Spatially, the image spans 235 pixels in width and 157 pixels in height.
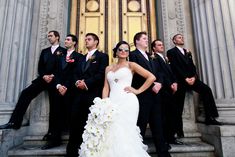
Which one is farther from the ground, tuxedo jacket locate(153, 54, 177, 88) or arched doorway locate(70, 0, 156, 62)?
arched doorway locate(70, 0, 156, 62)

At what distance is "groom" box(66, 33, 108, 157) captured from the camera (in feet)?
11.3

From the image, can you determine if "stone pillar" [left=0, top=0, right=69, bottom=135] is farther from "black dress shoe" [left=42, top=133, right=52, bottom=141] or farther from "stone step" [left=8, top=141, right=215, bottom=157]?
"stone step" [left=8, top=141, right=215, bottom=157]

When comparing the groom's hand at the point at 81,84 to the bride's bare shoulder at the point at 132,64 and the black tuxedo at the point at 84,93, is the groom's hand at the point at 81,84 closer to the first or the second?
the black tuxedo at the point at 84,93

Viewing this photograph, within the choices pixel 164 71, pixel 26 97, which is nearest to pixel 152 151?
pixel 164 71

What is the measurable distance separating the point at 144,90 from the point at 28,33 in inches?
138

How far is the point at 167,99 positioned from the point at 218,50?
1802mm

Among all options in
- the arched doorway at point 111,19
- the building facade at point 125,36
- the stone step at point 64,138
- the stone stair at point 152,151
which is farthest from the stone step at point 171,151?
the arched doorway at point 111,19

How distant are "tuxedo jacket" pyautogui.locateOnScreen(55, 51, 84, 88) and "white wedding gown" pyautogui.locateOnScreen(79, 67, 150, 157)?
155cm

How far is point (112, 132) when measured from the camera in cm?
259

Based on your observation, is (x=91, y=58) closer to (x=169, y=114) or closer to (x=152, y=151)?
(x=169, y=114)

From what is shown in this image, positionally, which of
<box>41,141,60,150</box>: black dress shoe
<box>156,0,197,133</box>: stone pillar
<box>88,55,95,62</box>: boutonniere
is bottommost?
<box>41,141,60,150</box>: black dress shoe

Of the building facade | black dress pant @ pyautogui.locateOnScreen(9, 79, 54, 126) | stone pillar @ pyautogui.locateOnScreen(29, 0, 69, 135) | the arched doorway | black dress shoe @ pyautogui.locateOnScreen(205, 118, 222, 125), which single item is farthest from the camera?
the arched doorway

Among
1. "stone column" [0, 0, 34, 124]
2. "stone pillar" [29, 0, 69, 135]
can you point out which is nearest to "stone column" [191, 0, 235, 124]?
"stone pillar" [29, 0, 69, 135]

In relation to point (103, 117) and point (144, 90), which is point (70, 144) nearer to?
point (103, 117)
